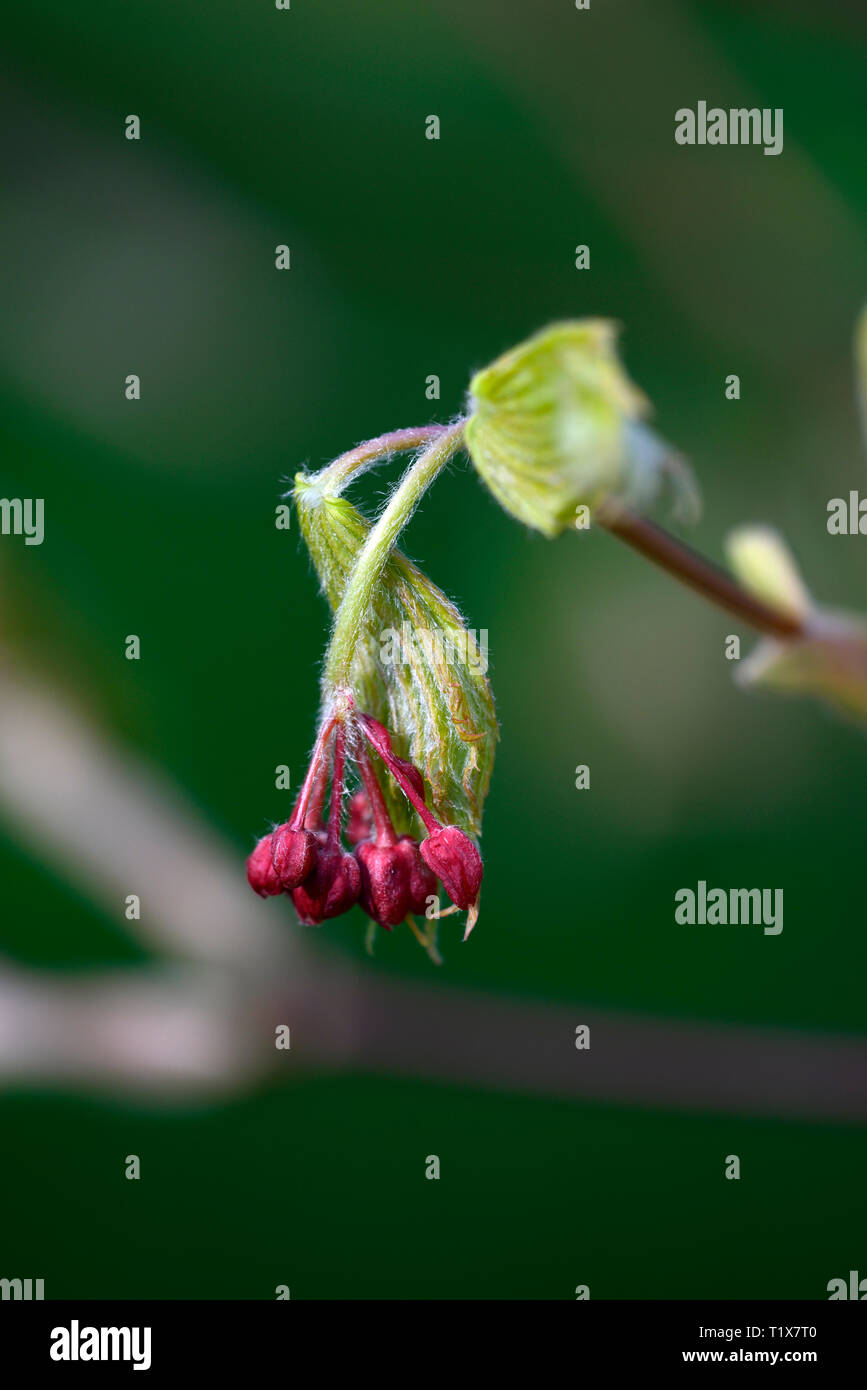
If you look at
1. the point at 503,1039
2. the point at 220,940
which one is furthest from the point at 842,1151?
the point at 220,940

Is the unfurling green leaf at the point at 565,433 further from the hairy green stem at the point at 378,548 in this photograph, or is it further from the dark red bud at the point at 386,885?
the dark red bud at the point at 386,885

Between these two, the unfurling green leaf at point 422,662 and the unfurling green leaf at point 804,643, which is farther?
the unfurling green leaf at point 804,643

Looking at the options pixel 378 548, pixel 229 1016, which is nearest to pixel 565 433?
pixel 378 548

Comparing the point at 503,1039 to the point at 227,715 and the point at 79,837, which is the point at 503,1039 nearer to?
the point at 79,837

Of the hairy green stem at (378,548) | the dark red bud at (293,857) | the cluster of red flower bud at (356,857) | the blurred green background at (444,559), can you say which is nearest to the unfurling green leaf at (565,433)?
the hairy green stem at (378,548)

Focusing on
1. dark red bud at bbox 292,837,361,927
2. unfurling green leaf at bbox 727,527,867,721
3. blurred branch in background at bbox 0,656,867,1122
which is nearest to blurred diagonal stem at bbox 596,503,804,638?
unfurling green leaf at bbox 727,527,867,721
